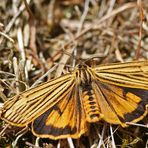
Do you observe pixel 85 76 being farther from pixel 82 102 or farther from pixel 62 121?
pixel 62 121

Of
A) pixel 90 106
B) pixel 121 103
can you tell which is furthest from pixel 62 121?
pixel 121 103

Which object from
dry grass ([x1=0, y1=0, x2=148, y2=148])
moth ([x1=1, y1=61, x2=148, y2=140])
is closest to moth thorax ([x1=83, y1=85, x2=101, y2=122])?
moth ([x1=1, y1=61, x2=148, y2=140])

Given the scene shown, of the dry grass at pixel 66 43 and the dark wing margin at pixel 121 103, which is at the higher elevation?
the dry grass at pixel 66 43

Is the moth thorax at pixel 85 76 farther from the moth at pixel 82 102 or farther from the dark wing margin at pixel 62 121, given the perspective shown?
the dark wing margin at pixel 62 121

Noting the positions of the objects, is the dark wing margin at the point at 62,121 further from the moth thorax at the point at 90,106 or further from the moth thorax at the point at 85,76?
the moth thorax at the point at 85,76

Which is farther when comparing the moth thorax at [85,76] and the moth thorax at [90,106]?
the moth thorax at [85,76]

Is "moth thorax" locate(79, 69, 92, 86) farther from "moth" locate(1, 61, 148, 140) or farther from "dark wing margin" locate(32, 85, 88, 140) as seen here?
"dark wing margin" locate(32, 85, 88, 140)

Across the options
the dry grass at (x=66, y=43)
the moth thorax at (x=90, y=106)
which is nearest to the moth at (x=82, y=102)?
the moth thorax at (x=90, y=106)

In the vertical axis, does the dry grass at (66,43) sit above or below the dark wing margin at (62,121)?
above

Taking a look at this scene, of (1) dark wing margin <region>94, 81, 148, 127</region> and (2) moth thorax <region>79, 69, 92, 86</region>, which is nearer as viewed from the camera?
(1) dark wing margin <region>94, 81, 148, 127</region>
